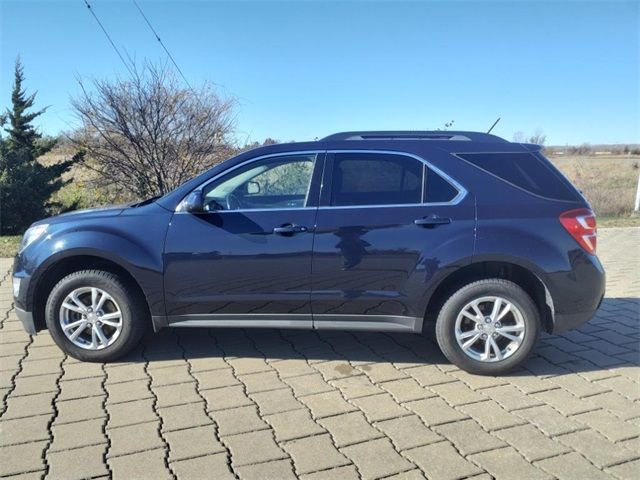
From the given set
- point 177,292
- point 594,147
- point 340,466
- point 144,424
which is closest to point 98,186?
point 177,292

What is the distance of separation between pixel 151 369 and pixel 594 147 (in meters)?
67.0

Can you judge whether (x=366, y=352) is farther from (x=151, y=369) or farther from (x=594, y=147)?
(x=594, y=147)

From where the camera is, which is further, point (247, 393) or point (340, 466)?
point (247, 393)

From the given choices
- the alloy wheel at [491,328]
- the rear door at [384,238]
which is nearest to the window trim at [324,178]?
the rear door at [384,238]

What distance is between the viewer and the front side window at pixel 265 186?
13.4 feet

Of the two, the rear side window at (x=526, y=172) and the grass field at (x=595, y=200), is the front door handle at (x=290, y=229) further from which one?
the grass field at (x=595, y=200)

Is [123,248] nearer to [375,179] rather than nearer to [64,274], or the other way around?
[64,274]

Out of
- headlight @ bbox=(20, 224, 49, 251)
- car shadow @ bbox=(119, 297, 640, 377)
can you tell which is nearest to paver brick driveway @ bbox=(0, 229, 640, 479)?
car shadow @ bbox=(119, 297, 640, 377)

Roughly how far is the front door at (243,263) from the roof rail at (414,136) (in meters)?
0.38

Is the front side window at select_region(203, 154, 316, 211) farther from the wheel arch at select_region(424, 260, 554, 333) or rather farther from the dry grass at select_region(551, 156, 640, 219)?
the dry grass at select_region(551, 156, 640, 219)

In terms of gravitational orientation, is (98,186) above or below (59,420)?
above

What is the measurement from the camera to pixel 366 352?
4.43 metres

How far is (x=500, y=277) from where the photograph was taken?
399cm

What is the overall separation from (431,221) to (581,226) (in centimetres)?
109
